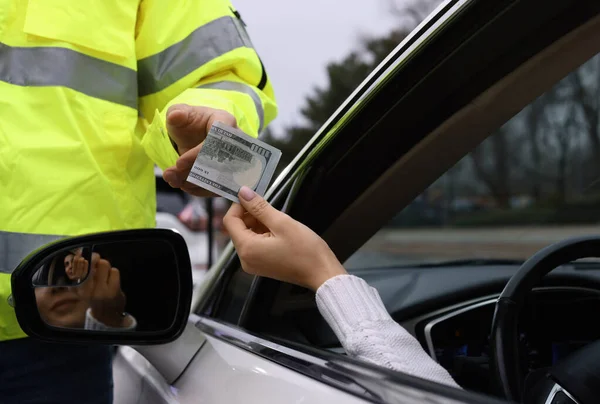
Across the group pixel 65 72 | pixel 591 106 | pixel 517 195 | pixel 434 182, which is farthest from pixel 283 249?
pixel 517 195

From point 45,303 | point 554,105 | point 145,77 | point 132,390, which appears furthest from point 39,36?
point 554,105

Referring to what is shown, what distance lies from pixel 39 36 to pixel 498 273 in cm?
139

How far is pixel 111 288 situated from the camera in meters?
1.39

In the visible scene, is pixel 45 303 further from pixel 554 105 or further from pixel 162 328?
pixel 554 105

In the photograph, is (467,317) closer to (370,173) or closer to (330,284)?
(370,173)

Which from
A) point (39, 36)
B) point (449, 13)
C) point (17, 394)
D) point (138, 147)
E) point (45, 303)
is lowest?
point (17, 394)

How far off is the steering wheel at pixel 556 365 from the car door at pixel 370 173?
0.92 feet

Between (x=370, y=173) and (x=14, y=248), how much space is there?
2.49ft

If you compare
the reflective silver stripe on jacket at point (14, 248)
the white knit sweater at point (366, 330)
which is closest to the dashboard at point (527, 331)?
the white knit sweater at point (366, 330)

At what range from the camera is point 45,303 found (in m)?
1.31

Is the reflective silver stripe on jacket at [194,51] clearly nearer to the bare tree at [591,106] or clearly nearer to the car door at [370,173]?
the car door at [370,173]

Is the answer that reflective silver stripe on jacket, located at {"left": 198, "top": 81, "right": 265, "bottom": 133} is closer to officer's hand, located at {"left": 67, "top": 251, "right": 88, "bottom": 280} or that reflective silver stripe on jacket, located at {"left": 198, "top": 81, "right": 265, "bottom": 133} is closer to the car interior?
the car interior

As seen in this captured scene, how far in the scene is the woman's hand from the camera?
3.24 ft

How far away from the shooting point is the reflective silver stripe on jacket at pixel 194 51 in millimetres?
1518
